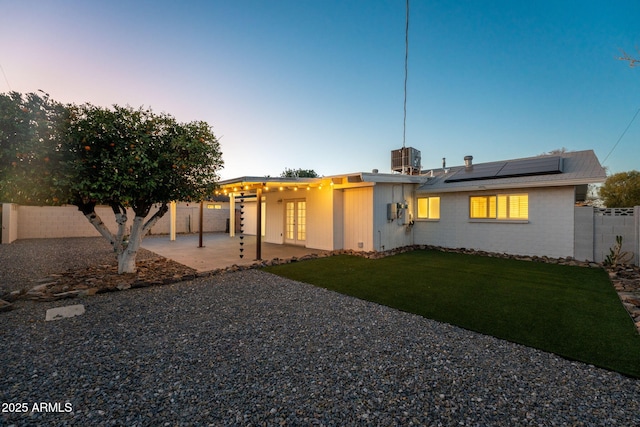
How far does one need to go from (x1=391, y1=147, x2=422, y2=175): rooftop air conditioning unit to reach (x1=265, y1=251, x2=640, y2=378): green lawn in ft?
16.7

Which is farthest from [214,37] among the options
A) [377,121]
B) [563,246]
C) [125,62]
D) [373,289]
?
[563,246]

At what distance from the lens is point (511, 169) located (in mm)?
9500

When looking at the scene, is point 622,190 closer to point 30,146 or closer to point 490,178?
point 490,178

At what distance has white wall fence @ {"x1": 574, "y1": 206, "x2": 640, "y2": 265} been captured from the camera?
7047 millimetres

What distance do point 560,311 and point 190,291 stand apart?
6.18 metres

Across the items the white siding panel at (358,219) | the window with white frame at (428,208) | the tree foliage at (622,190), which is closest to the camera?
the white siding panel at (358,219)

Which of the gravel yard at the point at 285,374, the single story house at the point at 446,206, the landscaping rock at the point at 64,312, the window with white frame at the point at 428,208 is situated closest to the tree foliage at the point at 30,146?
the landscaping rock at the point at 64,312

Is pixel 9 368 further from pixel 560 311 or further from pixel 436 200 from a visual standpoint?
pixel 436 200

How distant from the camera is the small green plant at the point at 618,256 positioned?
7.02 meters

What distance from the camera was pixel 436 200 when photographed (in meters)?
10.6

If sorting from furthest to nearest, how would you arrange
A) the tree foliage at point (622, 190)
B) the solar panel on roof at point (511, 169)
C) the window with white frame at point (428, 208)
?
the tree foliage at point (622, 190) → the window with white frame at point (428, 208) → the solar panel on roof at point (511, 169)

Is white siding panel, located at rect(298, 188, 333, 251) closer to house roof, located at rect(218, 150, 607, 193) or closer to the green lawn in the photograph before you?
house roof, located at rect(218, 150, 607, 193)

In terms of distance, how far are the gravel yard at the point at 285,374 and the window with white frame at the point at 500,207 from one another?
23.5 ft

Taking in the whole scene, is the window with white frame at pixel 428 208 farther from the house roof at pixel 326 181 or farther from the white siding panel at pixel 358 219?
the white siding panel at pixel 358 219
